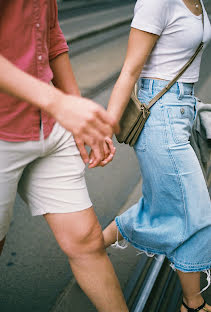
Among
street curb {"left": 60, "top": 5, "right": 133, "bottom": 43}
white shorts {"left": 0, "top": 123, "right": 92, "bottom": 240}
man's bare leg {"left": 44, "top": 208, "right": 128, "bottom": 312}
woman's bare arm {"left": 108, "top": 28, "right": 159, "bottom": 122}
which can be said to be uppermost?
woman's bare arm {"left": 108, "top": 28, "right": 159, "bottom": 122}

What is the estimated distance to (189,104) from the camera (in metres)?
1.83

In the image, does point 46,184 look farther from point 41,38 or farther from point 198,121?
point 198,121

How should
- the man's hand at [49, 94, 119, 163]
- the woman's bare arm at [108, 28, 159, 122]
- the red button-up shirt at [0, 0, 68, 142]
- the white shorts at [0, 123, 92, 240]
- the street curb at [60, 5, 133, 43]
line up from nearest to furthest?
the man's hand at [49, 94, 119, 163], the red button-up shirt at [0, 0, 68, 142], the white shorts at [0, 123, 92, 240], the woman's bare arm at [108, 28, 159, 122], the street curb at [60, 5, 133, 43]

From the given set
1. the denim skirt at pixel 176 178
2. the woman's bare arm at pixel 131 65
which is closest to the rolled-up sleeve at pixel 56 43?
the woman's bare arm at pixel 131 65

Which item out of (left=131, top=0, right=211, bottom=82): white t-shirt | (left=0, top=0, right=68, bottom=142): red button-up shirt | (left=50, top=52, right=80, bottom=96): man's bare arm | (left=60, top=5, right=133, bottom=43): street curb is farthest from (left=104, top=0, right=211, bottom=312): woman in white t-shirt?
(left=60, top=5, right=133, bottom=43): street curb

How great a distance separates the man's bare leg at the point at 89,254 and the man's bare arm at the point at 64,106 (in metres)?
0.45

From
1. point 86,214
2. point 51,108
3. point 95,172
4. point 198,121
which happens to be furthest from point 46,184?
point 95,172

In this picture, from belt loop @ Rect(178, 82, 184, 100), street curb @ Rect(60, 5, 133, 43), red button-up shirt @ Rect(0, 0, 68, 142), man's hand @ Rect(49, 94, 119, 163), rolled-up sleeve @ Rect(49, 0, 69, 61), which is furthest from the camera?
street curb @ Rect(60, 5, 133, 43)

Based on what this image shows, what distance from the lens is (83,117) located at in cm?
→ 102

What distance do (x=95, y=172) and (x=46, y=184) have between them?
256cm

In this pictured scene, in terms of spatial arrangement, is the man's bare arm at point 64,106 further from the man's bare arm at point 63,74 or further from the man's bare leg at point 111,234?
the man's bare leg at point 111,234

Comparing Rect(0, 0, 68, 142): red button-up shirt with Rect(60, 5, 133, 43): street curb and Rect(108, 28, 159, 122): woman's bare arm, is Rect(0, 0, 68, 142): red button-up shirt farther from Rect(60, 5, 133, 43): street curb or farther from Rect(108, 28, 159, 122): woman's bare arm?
Rect(60, 5, 133, 43): street curb

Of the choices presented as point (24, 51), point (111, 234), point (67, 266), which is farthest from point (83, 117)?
point (67, 266)

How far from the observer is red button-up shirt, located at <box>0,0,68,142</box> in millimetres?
1267
